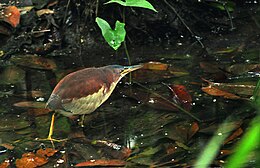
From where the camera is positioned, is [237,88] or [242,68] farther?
[242,68]

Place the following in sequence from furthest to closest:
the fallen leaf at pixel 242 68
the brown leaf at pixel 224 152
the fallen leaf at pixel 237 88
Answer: the fallen leaf at pixel 242 68
the fallen leaf at pixel 237 88
the brown leaf at pixel 224 152

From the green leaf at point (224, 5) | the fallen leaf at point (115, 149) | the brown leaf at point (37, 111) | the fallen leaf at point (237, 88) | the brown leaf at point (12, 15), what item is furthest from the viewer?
the green leaf at point (224, 5)

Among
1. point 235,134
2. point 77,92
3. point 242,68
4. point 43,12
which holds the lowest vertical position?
point 235,134

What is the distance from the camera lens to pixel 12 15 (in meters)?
5.02

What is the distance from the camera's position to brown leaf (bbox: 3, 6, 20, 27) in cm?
496

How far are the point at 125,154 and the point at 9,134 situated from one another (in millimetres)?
862

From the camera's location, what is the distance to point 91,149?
10.6ft

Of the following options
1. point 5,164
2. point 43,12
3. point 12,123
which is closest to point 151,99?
point 12,123

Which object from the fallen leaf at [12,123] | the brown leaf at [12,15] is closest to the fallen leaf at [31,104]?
the fallen leaf at [12,123]

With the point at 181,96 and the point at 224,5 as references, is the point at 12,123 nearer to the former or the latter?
the point at 181,96

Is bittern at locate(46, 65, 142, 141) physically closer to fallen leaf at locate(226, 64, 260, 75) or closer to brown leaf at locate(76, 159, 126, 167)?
brown leaf at locate(76, 159, 126, 167)

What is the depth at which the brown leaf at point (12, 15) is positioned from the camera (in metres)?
4.96

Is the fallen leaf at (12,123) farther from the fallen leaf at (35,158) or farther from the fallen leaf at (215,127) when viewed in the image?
the fallen leaf at (215,127)

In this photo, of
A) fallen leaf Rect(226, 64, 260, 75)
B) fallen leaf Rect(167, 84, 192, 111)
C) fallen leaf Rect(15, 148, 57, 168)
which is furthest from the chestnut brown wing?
fallen leaf Rect(226, 64, 260, 75)
